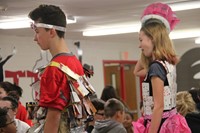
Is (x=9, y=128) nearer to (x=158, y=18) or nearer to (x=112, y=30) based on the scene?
(x=158, y=18)

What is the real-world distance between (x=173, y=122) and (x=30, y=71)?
809cm

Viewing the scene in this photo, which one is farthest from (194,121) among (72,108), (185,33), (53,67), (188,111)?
(185,33)

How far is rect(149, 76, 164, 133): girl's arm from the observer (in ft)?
9.55

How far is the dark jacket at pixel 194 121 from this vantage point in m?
4.04

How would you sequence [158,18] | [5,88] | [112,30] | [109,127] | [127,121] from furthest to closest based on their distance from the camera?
[112,30] → [5,88] → [127,121] → [109,127] → [158,18]

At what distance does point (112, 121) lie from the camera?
466cm

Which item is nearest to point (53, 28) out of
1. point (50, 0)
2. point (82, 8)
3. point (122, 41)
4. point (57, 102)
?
point (57, 102)

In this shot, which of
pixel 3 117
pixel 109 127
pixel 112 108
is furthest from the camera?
pixel 112 108

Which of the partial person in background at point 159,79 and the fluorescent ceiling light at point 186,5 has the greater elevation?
the fluorescent ceiling light at point 186,5

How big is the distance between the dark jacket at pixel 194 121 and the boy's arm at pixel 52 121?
185 centimetres

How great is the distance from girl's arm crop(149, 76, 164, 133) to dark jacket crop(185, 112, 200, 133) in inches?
45.9

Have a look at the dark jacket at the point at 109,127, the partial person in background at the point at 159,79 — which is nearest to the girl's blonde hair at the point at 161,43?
the partial person in background at the point at 159,79

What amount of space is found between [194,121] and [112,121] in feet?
3.13

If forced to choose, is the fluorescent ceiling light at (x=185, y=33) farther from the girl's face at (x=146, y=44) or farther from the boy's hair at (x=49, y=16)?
the boy's hair at (x=49, y=16)
